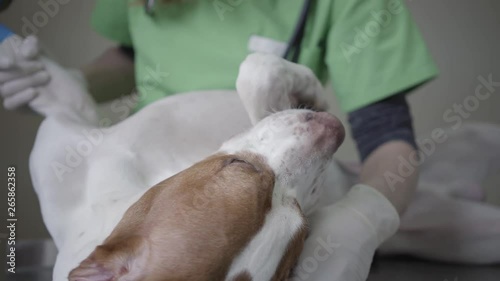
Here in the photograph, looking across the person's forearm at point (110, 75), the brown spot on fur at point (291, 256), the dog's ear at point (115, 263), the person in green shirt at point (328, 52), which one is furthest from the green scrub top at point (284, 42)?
the dog's ear at point (115, 263)

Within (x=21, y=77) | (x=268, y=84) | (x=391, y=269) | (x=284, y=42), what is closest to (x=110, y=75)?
(x=21, y=77)

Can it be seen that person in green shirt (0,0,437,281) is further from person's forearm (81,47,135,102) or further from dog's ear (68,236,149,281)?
dog's ear (68,236,149,281)

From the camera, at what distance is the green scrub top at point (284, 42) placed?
37.0 inches

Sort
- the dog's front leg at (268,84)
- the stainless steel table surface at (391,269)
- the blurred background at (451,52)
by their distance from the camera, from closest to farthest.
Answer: the dog's front leg at (268,84) → the stainless steel table surface at (391,269) → the blurred background at (451,52)

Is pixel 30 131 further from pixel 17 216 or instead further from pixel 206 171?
pixel 206 171

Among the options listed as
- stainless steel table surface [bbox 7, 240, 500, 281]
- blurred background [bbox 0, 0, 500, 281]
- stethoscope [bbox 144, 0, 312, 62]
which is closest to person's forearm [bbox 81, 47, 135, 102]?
blurred background [bbox 0, 0, 500, 281]

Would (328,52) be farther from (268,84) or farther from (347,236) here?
(347,236)

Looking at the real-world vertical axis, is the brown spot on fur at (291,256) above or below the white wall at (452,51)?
above

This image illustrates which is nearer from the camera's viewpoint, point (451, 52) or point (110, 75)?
point (110, 75)

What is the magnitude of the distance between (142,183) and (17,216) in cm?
34

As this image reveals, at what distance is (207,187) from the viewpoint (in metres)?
0.61

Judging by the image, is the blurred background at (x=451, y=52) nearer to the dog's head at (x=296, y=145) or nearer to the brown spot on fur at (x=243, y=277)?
the dog's head at (x=296, y=145)

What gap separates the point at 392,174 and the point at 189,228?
15.8 inches

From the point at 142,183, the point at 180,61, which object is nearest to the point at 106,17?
the point at 180,61
